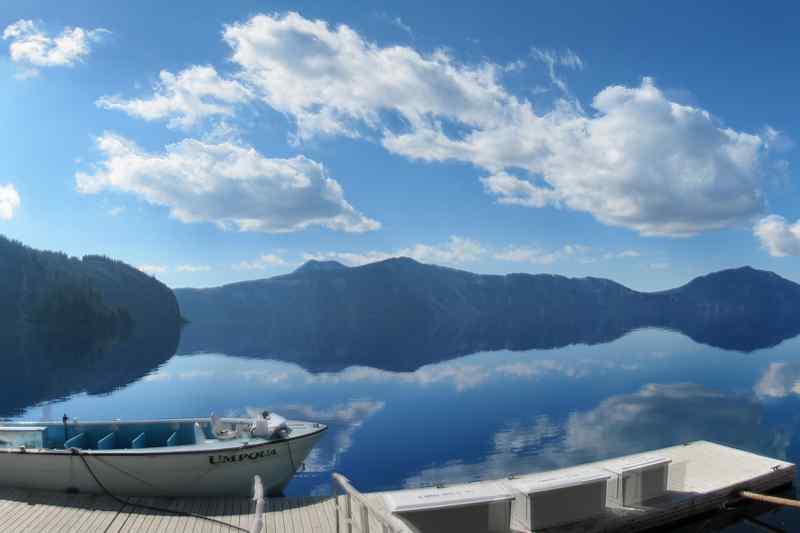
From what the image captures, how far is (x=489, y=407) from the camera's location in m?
56.8

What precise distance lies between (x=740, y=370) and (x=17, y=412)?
4132 inches

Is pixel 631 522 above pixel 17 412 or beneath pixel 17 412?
above

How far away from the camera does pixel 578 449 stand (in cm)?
3828

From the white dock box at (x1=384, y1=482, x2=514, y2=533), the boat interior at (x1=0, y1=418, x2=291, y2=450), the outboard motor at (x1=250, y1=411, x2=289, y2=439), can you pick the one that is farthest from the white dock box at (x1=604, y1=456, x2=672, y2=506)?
the boat interior at (x1=0, y1=418, x2=291, y2=450)

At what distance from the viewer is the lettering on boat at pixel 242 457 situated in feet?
73.7

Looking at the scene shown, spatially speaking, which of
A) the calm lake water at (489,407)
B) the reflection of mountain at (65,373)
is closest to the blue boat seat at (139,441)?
the calm lake water at (489,407)

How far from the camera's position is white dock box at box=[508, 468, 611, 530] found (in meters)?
19.2

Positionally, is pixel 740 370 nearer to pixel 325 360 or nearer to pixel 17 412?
pixel 325 360

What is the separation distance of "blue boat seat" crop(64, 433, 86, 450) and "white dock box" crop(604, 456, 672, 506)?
25.8m

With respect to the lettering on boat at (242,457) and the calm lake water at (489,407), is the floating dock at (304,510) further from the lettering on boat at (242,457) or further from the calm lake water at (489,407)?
the calm lake water at (489,407)

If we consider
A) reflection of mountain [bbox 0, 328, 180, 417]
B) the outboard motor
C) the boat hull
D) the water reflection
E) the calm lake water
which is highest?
the outboard motor

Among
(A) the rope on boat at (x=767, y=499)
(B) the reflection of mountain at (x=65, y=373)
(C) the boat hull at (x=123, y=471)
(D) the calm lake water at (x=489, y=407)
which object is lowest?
(B) the reflection of mountain at (x=65, y=373)

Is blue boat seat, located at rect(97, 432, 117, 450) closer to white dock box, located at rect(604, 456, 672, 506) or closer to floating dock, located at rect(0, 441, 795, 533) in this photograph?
floating dock, located at rect(0, 441, 795, 533)

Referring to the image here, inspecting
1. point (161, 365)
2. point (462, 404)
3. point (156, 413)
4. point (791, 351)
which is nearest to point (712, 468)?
point (462, 404)
